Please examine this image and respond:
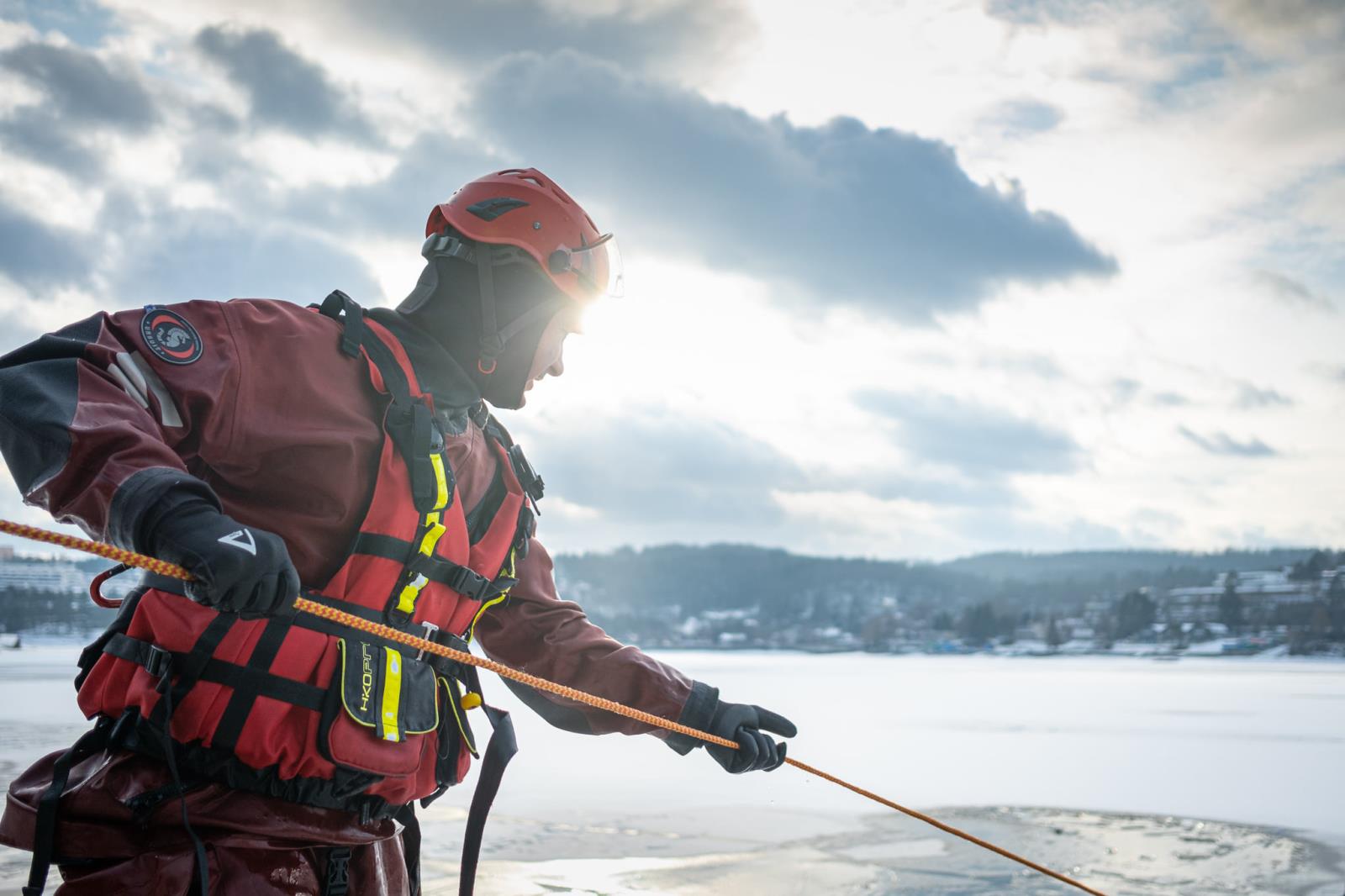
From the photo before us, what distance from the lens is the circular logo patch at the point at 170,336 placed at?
1.53m

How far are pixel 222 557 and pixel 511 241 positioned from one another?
3.40ft

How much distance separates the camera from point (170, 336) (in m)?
1.55

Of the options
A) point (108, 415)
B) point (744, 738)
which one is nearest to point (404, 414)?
point (108, 415)

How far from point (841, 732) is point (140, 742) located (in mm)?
12026

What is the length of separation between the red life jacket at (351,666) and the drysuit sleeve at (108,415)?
0.23m

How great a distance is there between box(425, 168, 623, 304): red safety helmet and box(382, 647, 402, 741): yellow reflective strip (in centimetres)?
84

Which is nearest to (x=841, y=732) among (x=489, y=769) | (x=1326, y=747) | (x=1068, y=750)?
(x=1068, y=750)

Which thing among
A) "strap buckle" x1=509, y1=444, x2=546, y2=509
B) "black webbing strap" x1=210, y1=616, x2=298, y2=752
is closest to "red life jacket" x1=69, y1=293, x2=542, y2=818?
"black webbing strap" x1=210, y1=616, x2=298, y2=752

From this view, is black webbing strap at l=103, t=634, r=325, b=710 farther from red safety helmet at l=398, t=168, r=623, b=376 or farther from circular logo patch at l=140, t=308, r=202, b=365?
red safety helmet at l=398, t=168, r=623, b=376

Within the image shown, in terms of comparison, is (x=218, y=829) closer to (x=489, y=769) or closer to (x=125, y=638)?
(x=125, y=638)

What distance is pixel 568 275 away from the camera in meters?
2.22

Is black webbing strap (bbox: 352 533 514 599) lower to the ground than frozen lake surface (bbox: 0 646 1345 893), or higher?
higher

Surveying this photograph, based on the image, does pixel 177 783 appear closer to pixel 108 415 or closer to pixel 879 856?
pixel 108 415

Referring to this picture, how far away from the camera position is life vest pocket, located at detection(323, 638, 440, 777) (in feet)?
5.34
